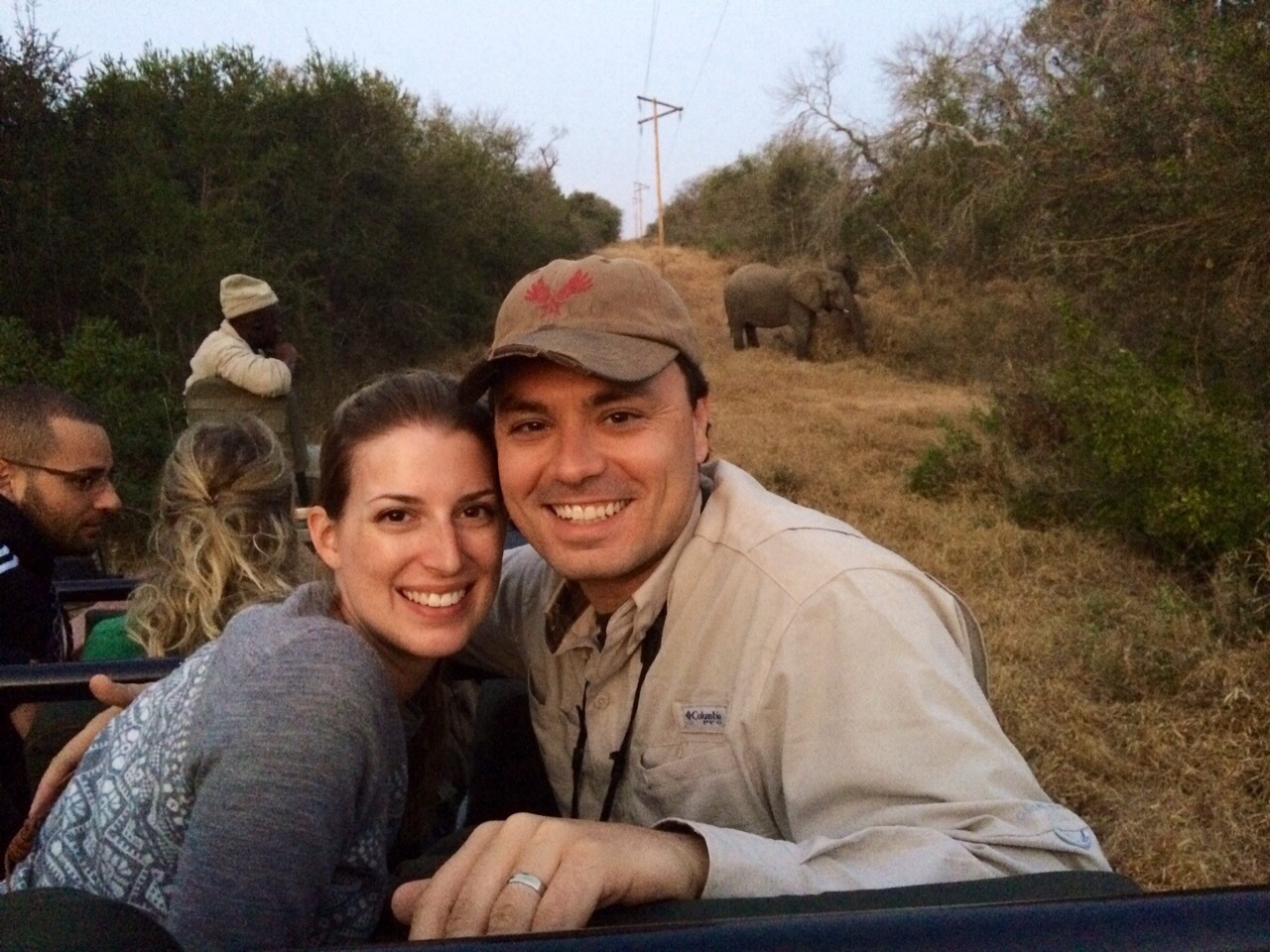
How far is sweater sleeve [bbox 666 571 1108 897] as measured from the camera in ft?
3.93

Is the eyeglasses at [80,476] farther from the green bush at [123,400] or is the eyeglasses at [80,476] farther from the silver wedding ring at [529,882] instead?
the green bush at [123,400]

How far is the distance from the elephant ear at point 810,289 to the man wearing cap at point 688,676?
15.4 m

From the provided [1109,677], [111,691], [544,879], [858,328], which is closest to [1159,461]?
[1109,677]

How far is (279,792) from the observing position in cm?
120

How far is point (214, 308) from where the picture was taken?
31.5ft

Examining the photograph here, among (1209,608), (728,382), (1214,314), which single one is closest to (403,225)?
(728,382)

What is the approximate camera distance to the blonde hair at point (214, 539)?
2232 millimetres

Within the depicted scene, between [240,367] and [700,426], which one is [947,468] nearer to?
[240,367]

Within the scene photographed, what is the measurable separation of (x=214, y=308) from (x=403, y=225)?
6706 millimetres

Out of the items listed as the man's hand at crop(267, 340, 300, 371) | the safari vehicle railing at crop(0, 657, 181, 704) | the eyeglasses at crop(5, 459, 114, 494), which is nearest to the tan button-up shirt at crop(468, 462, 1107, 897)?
the safari vehicle railing at crop(0, 657, 181, 704)

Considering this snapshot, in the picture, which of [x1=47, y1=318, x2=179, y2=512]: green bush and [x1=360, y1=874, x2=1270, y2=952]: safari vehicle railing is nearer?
[x1=360, y1=874, x2=1270, y2=952]: safari vehicle railing

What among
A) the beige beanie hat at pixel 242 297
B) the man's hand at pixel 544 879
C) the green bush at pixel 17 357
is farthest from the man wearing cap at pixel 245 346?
the man's hand at pixel 544 879

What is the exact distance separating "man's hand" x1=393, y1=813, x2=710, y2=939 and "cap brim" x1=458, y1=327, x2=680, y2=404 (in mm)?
641

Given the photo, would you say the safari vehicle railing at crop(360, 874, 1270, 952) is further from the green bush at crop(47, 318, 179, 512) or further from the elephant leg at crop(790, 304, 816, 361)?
the elephant leg at crop(790, 304, 816, 361)
